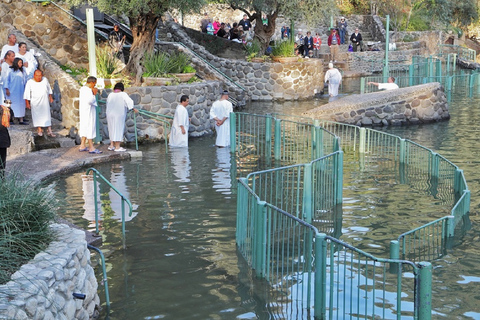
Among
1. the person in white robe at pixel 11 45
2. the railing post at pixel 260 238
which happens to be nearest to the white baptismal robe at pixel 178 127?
the person in white robe at pixel 11 45

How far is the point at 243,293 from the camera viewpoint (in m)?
7.87

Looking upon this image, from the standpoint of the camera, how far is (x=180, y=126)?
16812mm

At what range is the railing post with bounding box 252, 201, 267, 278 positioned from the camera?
7887 mm

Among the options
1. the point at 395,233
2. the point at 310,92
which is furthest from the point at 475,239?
the point at 310,92

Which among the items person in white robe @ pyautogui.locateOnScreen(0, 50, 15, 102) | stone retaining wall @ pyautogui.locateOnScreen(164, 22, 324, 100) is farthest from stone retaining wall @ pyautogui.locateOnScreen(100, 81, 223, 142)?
stone retaining wall @ pyautogui.locateOnScreen(164, 22, 324, 100)

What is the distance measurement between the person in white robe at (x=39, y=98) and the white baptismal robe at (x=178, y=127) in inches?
116

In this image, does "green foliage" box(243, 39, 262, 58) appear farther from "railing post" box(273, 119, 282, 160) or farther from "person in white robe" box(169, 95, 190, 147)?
"railing post" box(273, 119, 282, 160)

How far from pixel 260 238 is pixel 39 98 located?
9.24m

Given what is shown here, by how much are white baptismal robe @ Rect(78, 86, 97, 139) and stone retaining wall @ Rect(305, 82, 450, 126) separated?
7.68 m

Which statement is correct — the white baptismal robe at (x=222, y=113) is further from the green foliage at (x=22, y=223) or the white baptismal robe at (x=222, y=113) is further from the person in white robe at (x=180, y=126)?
the green foliage at (x=22, y=223)

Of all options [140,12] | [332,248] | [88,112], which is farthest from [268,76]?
[332,248]

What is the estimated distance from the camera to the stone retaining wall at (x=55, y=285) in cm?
555

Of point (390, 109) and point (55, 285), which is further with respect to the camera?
point (390, 109)

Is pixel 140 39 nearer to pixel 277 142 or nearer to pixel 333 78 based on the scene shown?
pixel 277 142
